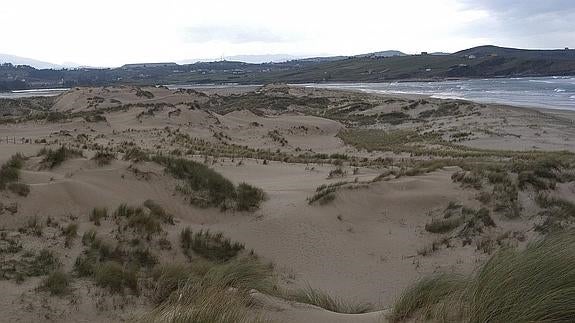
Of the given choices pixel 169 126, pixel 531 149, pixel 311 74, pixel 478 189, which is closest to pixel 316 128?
pixel 169 126

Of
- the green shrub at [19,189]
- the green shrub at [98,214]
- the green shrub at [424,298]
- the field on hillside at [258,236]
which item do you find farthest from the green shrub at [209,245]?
the green shrub at [424,298]

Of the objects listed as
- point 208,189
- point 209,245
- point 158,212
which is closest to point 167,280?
point 209,245

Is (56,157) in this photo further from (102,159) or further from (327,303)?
(327,303)

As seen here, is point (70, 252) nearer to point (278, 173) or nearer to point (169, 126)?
point (278, 173)

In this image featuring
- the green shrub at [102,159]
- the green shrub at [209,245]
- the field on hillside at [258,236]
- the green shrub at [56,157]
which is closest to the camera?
the field on hillside at [258,236]

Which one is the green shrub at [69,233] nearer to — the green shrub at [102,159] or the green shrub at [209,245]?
the green shrub at [209,245]

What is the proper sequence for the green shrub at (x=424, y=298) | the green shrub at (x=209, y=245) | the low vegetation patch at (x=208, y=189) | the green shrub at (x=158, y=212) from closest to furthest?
the green shrub at (x=424, y=298) → the green shrub at (x=209, y=245) → the green shrub at (x=158, y=212) → the low vegetation patch at (x=208, y=189)

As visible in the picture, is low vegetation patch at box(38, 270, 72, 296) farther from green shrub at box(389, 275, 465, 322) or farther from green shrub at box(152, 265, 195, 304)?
green shrub at box(389, 275, 465, 322)

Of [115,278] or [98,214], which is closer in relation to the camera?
[115,278]

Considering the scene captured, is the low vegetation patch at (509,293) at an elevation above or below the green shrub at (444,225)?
above

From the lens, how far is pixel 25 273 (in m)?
6.80

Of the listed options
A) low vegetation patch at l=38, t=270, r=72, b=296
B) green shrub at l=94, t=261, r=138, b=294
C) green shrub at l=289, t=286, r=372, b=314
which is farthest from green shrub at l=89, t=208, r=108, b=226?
green shrub at l=289, t=286, r=372, b=314

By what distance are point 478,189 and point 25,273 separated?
10.1 metres

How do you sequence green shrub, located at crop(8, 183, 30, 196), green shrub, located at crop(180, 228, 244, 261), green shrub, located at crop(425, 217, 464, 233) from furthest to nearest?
1. green shrub, located at crop(425, 217, 464, 233)
2. green shrub, located at crop(8, 183, 30, 196)
3. green shrub, located at crop(180, 228, 244, 261)
